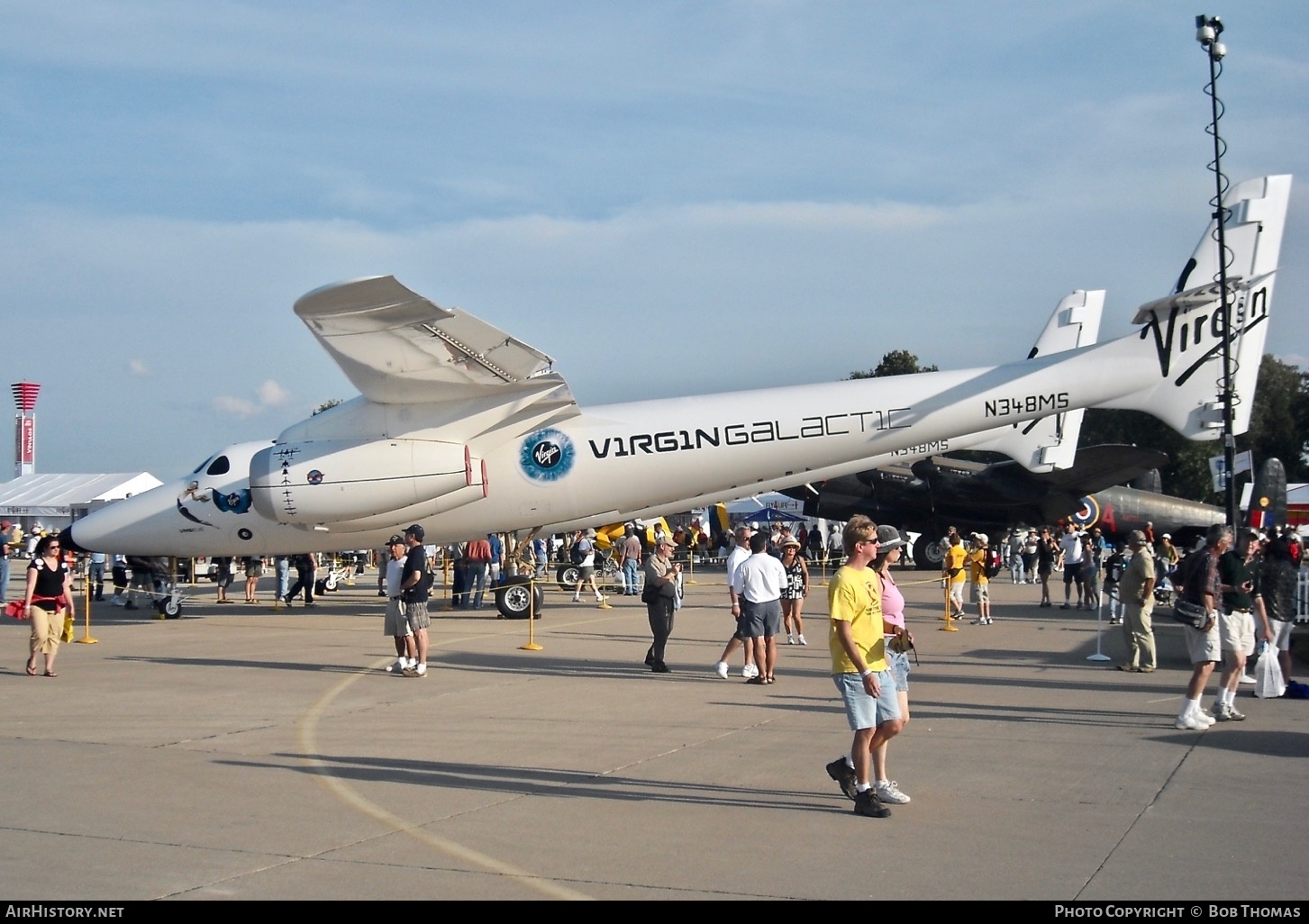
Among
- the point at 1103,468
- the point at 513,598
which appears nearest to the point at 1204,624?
the point at 513,598

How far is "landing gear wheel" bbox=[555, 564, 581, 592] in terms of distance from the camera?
1129 inches

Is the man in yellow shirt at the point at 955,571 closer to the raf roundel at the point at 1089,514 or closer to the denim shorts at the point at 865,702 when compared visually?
the denim shorts at the point at 865,702

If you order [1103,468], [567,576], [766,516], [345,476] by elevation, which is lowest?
[567,576]

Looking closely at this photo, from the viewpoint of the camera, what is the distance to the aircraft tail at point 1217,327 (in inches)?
727

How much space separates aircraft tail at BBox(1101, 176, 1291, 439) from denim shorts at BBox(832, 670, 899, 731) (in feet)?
Result: 43.5

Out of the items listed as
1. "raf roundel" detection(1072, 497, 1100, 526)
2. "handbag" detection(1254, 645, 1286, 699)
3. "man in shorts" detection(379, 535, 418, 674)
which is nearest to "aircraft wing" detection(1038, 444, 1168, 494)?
"raf roundel" detection(1072, 497, 1100, 526)

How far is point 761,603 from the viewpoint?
1232 cm

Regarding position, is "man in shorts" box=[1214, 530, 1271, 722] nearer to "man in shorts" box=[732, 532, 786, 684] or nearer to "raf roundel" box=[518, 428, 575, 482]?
"man in shorts" box=[732, 532, 786, 684]

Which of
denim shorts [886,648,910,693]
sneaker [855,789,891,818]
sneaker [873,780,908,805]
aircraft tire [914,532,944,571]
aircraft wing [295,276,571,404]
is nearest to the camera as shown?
sneaker [855,789,891,818]

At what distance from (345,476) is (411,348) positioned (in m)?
2.47

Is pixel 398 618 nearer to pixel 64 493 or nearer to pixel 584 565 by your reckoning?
pixel 584 565

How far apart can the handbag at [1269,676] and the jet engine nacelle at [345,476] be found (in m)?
11.4
